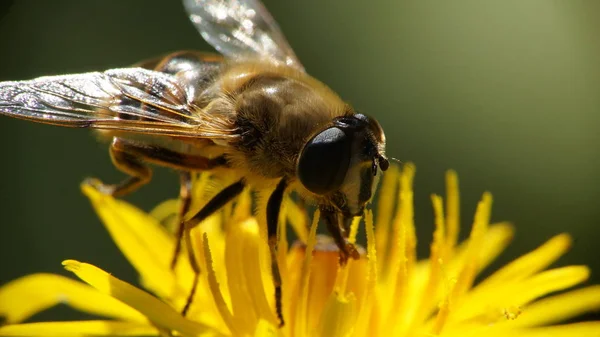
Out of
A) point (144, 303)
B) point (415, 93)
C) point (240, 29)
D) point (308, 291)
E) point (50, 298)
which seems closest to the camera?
point (144, 303)

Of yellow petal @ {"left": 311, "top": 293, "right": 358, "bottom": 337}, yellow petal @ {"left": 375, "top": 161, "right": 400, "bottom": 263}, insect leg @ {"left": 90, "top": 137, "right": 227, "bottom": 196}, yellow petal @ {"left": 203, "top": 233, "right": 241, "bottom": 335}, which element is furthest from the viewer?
yellow petal @ {"left": 375, "top": 161, "right": 400, "bottom": 263}

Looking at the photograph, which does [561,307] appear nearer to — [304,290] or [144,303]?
[304,290]

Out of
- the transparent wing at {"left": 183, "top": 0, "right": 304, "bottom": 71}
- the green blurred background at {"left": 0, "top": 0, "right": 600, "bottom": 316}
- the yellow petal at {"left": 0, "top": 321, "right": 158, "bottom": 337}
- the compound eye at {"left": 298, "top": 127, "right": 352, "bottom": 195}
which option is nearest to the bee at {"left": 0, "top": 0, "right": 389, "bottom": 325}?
the compound eye at {"left": 298, "top": 127, "right": 352, "bottom": 195}

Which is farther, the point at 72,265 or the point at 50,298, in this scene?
the point at 50,298

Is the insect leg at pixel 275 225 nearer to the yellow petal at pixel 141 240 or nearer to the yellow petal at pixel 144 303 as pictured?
the yellow petal at pixel 144 303

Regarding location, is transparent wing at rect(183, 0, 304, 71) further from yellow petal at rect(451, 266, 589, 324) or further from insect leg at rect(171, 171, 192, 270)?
yellow petal at rect(451, 266, 589, 324)

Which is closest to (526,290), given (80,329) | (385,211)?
(385,211)

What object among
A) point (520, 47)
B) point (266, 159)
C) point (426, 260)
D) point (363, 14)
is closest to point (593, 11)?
point (520, 47)

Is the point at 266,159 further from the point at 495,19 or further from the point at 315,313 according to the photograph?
the point at 495,19
